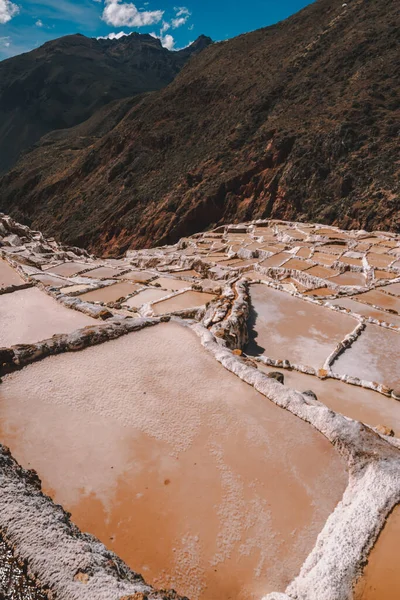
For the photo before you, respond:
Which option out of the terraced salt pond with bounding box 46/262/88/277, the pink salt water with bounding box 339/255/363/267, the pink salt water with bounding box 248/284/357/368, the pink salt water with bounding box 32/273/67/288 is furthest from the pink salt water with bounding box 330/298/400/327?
the terraced salt pond with bounding box 46/262/88/277

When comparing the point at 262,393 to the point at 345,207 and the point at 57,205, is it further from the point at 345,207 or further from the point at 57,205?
the point at 57,205

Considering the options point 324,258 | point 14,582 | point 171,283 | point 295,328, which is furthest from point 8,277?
point 324,258

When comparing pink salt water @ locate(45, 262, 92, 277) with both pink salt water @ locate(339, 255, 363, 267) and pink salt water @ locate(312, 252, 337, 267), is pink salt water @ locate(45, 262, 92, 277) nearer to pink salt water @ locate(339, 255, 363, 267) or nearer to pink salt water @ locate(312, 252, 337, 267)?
pink salt water @ locate(312, 252, 337, 267)

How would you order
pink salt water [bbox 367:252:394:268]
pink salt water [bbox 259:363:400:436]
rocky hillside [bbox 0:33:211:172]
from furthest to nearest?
rocky hillside [bbox 0:33:211:172]
pink salt water [bbox 367:252:394:268]
pink salt water [bbox 259:363:400:436]

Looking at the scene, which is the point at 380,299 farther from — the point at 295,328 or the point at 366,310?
the point at 295,328

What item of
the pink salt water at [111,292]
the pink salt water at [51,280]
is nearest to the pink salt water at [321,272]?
the pink salt water at [111,292]

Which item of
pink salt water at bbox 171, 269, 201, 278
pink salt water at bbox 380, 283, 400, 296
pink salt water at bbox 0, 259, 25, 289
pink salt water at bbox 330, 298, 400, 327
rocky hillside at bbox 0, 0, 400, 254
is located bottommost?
pink salt water at bbox 330, 298, 400, 327

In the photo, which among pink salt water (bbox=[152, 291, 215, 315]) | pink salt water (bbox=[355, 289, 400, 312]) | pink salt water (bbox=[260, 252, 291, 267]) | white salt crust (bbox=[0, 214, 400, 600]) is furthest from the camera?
pink salt water (bbox=[260, 252, 291, 267])

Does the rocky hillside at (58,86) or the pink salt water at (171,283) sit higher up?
the rocky hillside at (58,86)

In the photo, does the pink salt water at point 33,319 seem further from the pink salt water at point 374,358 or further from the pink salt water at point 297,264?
the pink salt water at point 297,264
